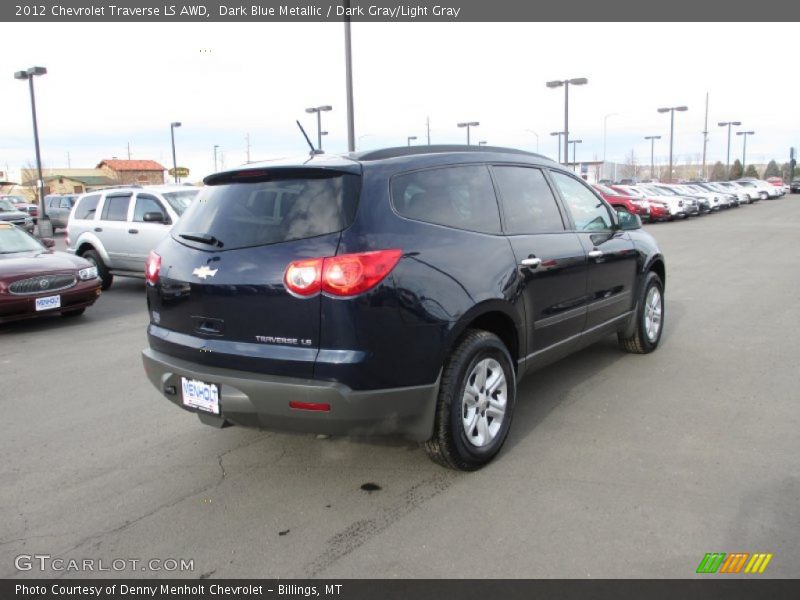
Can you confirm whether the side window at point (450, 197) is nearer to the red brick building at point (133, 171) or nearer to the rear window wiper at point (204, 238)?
the rear window wiper at point (204, 238)

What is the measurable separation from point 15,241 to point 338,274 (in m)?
8.08

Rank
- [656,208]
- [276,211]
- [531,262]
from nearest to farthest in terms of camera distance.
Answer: [276,211], [531,262], [656,208]

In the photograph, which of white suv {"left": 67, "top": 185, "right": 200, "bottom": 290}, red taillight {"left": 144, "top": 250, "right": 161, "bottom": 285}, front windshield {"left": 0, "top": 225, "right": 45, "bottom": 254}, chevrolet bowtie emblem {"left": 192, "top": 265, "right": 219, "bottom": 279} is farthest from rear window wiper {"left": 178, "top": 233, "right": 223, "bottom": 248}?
white suv {"left": 67, "top": 185, "right": 200, "bottom": 290}

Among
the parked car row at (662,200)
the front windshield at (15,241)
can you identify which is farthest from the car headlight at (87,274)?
the parked car row at (662,200)

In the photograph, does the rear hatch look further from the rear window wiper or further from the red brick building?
the red brick building

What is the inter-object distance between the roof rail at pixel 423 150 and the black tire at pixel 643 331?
6.66 ft

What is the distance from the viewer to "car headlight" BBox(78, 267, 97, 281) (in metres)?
8.84

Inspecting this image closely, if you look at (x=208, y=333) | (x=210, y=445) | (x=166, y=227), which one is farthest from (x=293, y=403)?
(x=166, y=227)

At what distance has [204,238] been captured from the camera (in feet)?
12.1

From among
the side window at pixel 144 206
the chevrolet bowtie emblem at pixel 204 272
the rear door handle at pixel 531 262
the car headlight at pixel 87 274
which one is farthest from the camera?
the side window at pixel 144 206

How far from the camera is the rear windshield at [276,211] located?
337 cm

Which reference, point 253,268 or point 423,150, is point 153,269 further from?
point 423,150

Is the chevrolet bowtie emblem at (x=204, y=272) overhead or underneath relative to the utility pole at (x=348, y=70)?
underneath

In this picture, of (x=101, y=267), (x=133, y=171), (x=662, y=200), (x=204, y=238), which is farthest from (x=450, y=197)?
(x=133, y=171)
